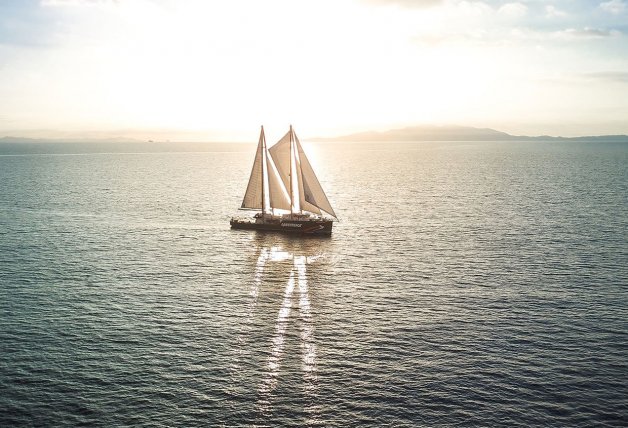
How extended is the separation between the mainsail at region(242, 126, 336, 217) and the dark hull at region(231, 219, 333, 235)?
15.2ft

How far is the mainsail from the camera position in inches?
5094

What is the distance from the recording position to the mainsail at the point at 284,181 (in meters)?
129

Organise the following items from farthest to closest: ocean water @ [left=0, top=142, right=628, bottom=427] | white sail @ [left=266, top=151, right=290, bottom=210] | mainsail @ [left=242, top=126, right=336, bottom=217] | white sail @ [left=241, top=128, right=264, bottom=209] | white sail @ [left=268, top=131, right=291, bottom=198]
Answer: white sail @ [left=266, top=151, right=290, bottom=210], white sail @ [left=241, top=128, right=264, bottom=209], white sail @ [left=268, top=131, right=291, bottom=198], mainsail @ [left=242, top=126, right=336, bottom=217], ocean water @ [left=0, top=142, right=628, bottom=427]

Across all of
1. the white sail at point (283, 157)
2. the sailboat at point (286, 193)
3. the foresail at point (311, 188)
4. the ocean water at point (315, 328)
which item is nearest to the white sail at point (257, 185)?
the sailboat at point (286, 193)

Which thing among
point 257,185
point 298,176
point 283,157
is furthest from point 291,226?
point 283,157

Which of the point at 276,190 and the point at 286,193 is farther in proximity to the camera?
the point at 286,193

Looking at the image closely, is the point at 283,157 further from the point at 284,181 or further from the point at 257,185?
the point at 257,185

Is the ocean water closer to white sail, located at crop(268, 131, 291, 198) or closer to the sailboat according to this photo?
the sailboat

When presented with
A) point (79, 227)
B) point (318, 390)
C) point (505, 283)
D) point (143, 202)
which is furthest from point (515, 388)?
point (143, 202)

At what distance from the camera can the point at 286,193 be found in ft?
444

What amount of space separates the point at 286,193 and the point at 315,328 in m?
66.8

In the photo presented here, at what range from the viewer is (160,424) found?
50812 millimetres

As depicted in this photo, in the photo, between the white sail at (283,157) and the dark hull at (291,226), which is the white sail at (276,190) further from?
the dark hull at (291,226)

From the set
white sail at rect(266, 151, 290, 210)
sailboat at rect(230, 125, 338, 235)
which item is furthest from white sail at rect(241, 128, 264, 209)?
white sail at rect(266, 151, 290, 210)
